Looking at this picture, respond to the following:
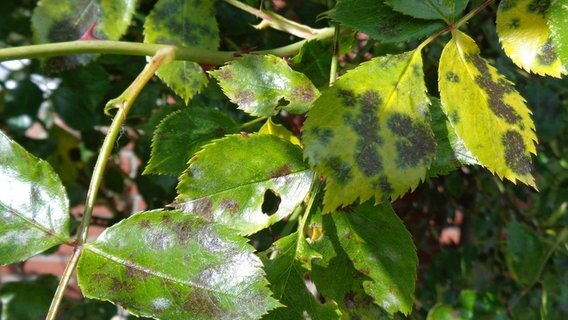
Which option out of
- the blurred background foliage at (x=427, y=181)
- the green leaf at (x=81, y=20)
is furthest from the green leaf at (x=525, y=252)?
the green leaf at (x=81, y=20)

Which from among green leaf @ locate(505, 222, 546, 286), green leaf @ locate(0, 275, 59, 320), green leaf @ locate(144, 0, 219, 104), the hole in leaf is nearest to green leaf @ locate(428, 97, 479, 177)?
the hole in leaf

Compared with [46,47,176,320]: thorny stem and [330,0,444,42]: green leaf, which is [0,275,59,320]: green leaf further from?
[330,0,444,42]: green leaf

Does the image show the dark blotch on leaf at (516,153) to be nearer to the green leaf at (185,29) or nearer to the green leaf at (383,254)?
the green leaf at (383,254)

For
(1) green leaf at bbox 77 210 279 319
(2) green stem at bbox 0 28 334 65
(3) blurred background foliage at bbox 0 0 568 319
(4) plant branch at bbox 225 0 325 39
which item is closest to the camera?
(1) green leaf at bbox 77 210 279 319

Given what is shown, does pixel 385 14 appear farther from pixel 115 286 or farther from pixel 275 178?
pixel 115 286

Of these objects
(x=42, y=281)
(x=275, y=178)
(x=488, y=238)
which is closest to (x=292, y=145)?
(x=275, y=178)

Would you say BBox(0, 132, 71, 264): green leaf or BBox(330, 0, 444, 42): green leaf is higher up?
BBox(330, 0, 444, 42): green leaf

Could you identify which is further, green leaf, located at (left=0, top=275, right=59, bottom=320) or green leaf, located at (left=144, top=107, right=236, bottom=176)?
green leaf, located at (left=0, top=275, right=59, bottom=320)

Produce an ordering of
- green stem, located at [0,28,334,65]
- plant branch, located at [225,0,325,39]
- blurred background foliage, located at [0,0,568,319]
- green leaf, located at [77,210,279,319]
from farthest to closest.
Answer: blurred background foliage, located at [0,0,568,319] → plant branch, located at [225,0,325,39] → green stem, located at [0,28,334,65] → green leaf, located at [77,210,279,319]
